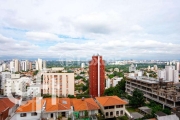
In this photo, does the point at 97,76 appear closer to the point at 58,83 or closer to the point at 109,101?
the point at 58,83

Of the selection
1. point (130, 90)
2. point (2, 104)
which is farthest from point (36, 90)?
point (130, 90)

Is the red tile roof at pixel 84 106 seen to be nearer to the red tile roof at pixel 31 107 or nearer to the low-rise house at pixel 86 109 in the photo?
the low-rise house at pixel 86 109

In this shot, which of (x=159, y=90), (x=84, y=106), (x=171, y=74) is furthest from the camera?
(x=171, y=74)

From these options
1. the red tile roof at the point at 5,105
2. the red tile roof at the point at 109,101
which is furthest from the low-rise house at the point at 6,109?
the red tile roof at the point at 109,101

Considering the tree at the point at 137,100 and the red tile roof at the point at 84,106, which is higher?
the red tile roof at the point at 84,106

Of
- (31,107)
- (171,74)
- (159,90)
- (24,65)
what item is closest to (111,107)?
(31,107)

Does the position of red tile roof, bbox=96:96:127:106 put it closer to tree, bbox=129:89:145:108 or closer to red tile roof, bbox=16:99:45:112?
tree, bbox=129:89:145:108

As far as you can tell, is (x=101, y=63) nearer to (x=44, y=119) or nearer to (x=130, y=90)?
(x=130, y=90)

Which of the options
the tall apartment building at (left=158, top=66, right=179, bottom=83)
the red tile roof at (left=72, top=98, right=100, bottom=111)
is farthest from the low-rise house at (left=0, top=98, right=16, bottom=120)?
the tall apartment building at (left=158, top=66, right=179, bottom=83)
